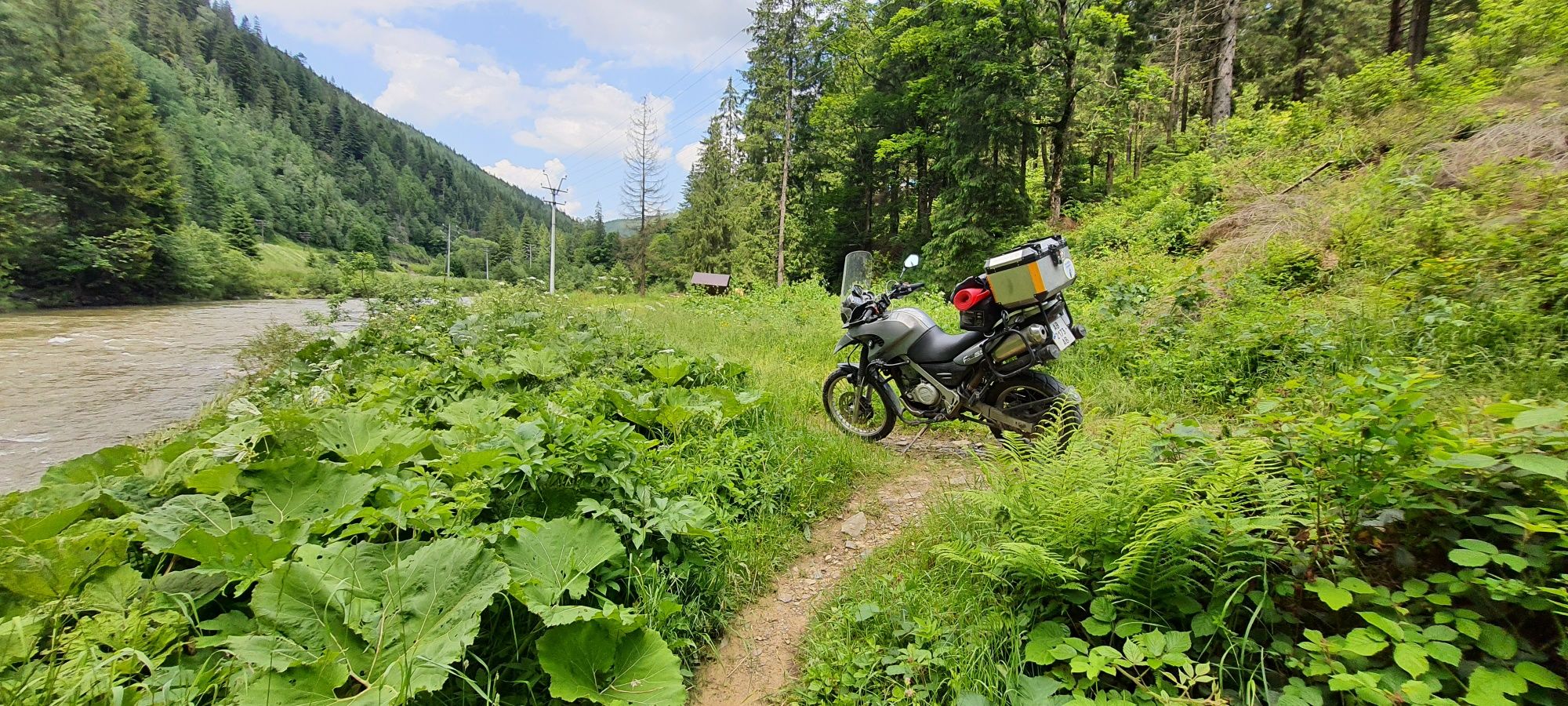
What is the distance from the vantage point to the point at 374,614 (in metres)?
1.44

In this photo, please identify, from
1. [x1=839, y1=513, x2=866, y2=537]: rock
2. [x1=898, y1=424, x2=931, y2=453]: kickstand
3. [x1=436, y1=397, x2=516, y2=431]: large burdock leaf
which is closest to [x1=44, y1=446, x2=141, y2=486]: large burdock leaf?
[x1=436, y1=397, x2=516, y2=431]: large burdock leaf

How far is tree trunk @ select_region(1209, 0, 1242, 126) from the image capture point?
37.0 ft

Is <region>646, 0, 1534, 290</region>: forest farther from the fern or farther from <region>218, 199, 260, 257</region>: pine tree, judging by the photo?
<region>218, 199, 260, 257</region>: pine tree

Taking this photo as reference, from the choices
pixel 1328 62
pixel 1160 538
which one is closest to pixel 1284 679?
pixel 1160 538

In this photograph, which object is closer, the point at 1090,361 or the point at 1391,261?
the point at 1391,261

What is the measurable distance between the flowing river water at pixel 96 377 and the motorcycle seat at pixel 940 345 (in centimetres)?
652

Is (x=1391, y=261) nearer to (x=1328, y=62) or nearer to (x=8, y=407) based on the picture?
Result: (x=8, y=407)

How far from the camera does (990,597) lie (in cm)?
187

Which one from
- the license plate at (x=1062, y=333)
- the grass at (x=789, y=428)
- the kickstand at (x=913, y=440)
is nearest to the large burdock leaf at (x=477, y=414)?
the grass at (x=789, y=428)

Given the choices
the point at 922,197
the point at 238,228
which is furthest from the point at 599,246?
the point at 922,197

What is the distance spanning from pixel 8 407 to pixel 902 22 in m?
22.0

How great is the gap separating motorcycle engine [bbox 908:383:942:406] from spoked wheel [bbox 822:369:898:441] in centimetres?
20

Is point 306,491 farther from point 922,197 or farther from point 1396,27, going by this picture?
point 922,197

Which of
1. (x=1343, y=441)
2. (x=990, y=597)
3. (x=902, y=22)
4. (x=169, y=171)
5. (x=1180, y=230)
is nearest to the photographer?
(x=1343, y=441)
